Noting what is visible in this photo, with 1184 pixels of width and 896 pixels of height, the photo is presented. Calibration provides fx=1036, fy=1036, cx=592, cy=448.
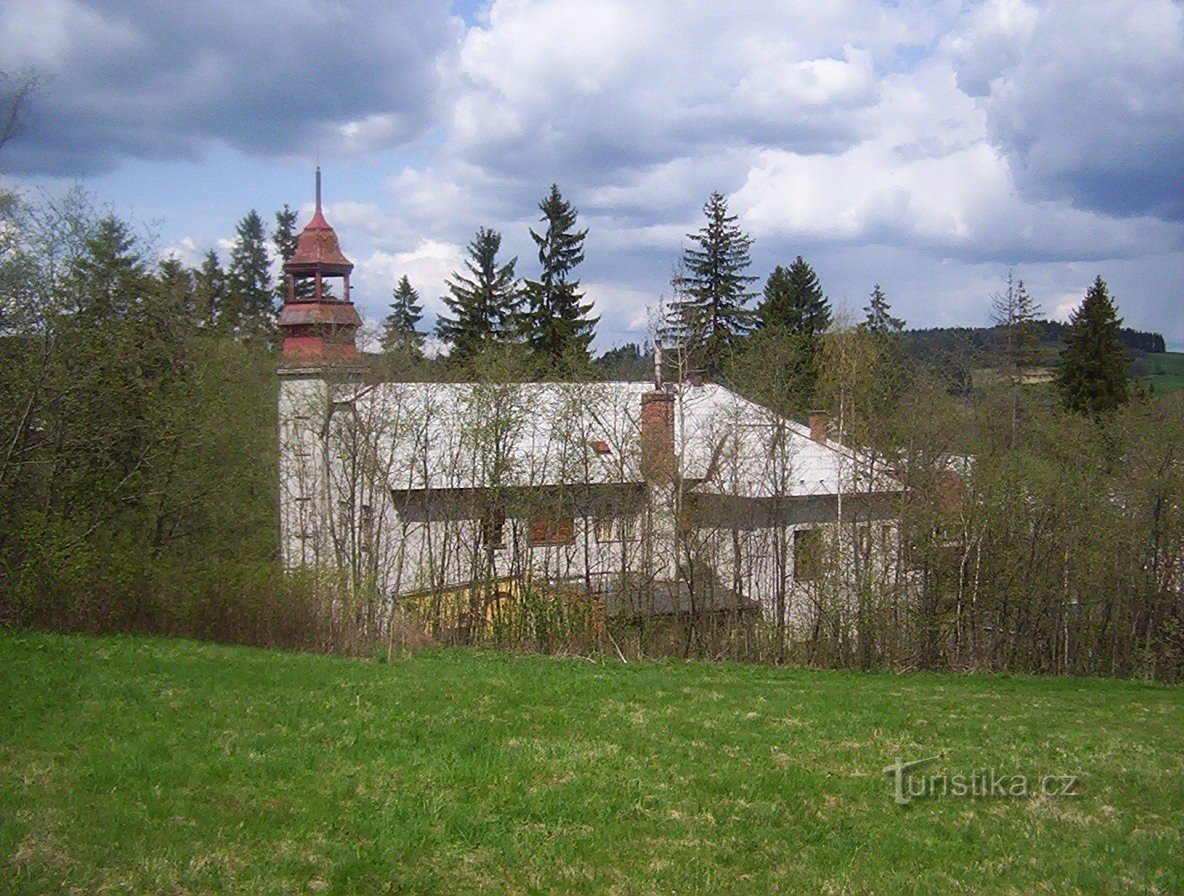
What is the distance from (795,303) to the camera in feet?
154

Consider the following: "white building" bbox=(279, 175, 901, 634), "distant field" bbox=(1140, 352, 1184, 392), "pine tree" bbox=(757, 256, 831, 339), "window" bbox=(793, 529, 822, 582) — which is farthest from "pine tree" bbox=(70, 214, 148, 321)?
"distant field" bbox=(1140, 352, 1184, 392)

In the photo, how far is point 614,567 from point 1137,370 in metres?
36.3

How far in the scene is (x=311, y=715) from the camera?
8.70 metres

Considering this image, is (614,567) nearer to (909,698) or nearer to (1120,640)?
(909,698)

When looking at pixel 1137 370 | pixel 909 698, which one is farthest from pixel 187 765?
pixel 1137 370

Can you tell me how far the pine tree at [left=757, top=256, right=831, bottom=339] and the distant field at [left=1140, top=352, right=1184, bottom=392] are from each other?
49.6 ft

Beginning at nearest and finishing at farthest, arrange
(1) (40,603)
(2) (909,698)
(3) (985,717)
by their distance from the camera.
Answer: (3) (985,717)
(2) (909,698)
(1) (40,603)

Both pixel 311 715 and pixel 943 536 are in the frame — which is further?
pixel 943 536

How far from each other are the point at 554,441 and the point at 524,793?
45.5 feet

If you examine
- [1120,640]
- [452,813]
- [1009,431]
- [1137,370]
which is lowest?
[1120,640]

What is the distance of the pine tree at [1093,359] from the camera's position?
38.6 m

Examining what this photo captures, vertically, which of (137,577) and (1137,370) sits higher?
(1137,370)

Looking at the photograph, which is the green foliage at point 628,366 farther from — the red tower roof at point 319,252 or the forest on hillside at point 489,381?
the red tower roof at point 319,252

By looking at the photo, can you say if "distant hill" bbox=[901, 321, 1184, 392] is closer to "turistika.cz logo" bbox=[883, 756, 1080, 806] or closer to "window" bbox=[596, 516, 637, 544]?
"window" bbox=[596, 516, 637, 544]
